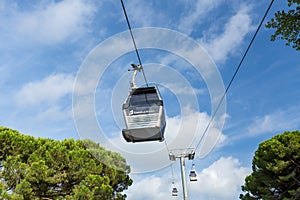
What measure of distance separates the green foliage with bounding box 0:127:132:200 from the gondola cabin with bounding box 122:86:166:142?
8.42 metres

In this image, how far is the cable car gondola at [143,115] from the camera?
5215 mm

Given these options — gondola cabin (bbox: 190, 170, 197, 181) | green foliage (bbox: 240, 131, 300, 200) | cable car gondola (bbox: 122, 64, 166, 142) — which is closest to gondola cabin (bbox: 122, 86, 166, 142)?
cable car gondola (bbox: 122, 64, 166, 142)

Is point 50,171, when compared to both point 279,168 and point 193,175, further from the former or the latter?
point 279,168

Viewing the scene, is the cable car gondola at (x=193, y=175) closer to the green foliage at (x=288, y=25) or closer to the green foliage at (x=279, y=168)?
the green foliage at (x=279, y=168)

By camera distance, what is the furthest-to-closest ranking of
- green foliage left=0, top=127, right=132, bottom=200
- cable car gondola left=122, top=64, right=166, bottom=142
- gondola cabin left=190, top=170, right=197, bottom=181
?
gondola cabin left=190, top=170, right=197, bottom=181, green foliage left=0, top=127, right=132, bottom=200, cable car gondola left=122, top=64, right=166, bottom=142

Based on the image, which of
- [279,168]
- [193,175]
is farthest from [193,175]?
[279,168]

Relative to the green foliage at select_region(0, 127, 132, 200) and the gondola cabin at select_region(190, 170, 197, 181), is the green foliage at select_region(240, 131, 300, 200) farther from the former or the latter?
the green foliage at select_region(0, 127, 132, 200)

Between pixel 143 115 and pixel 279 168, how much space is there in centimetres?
1252

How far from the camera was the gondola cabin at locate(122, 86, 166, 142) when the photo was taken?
5215mm

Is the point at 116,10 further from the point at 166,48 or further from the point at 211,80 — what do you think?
the point at 211,80

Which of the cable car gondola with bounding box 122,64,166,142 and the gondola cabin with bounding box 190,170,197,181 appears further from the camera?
the gondola cabin with bounding box 190,170,197,181

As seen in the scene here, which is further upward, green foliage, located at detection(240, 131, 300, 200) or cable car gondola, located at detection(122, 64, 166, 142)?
green foliage, located at detection(240, 131, 300, 200)

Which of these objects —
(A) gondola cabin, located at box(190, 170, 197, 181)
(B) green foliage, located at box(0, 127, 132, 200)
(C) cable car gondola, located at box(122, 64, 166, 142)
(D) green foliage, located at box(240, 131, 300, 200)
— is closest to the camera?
(C) cable car gondola, located at box(122, 64, 166, 142)

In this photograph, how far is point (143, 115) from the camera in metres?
5.41
